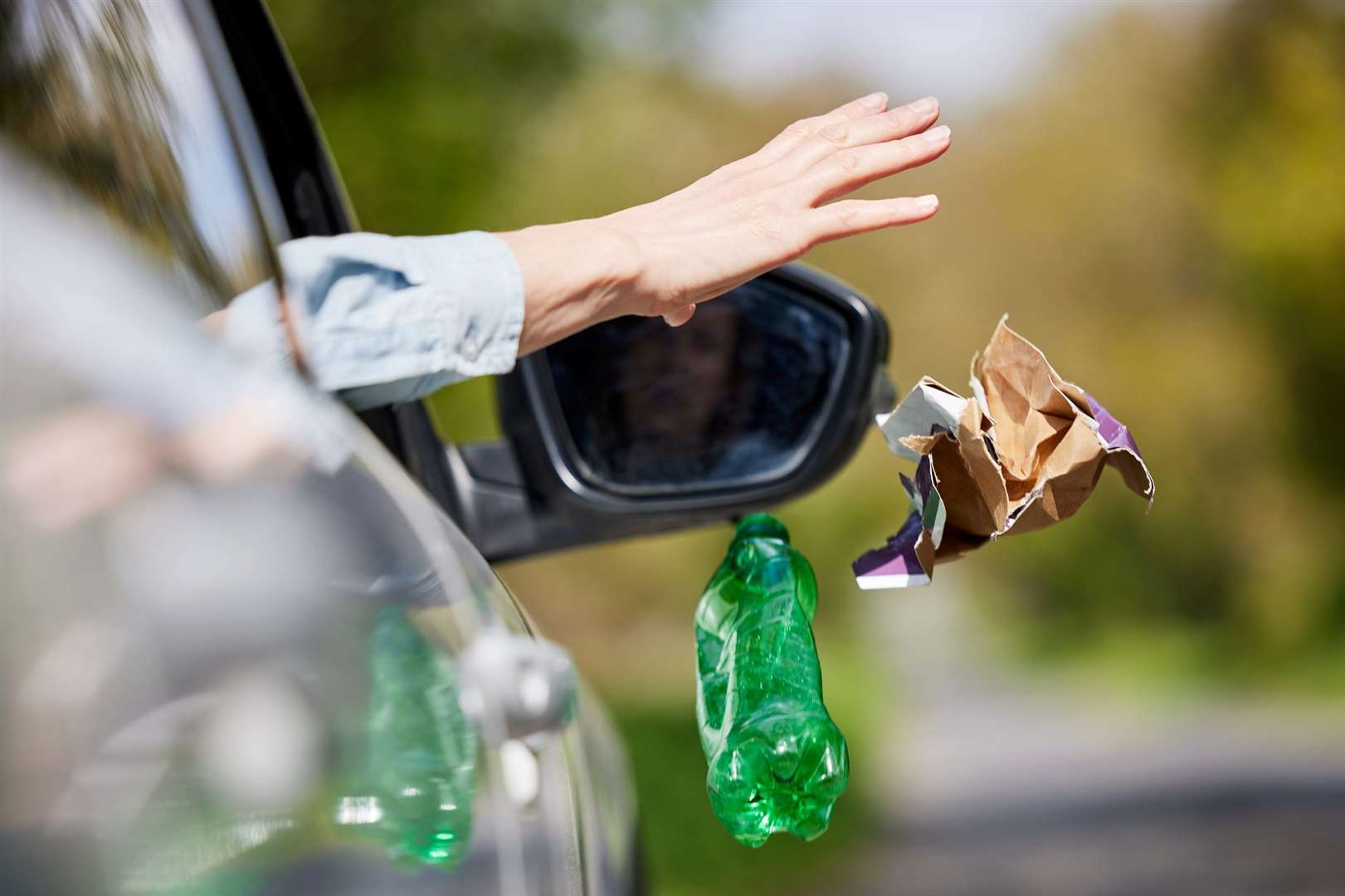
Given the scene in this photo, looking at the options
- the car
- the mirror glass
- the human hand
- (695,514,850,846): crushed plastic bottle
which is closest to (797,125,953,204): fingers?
the human hand

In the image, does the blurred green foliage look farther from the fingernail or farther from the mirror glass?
the fingernail

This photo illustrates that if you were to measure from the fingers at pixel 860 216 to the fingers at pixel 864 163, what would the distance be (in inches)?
0.6

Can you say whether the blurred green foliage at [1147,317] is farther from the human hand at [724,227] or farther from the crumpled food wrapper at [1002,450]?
the crumpled food wrapper at [1002,450]

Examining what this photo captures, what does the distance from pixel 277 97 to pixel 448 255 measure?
709 mm

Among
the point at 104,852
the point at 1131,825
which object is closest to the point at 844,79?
the point at 1131,825

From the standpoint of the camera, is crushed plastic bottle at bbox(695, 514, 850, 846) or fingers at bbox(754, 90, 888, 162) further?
fingers at bbox(754, 90, 888, 162)

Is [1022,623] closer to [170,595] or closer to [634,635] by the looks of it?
[634,635]

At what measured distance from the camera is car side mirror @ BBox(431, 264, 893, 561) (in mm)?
1812

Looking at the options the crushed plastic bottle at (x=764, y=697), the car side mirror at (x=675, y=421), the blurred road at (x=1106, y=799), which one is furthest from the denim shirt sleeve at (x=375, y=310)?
the blurred road at (x=1106, y=799)

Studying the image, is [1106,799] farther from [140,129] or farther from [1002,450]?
[140,129]

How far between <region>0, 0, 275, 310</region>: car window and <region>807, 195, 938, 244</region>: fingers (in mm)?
433

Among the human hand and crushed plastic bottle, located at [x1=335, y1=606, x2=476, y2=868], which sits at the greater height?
Answer: the human hand

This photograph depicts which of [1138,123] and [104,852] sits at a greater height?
[104,852]

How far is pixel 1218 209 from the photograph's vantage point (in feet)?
58.5
